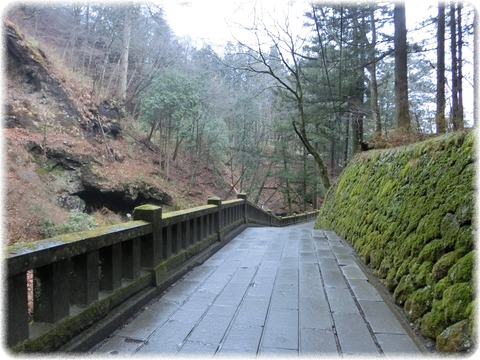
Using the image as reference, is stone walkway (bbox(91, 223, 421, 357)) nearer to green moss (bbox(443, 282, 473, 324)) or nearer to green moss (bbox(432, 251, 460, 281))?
green moss (bbox(443, 282, 473, 324))

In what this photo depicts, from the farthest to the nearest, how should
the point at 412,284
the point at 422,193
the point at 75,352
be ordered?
1. the point at 422,193
2. the point at 412,284
3. the point at 75,352

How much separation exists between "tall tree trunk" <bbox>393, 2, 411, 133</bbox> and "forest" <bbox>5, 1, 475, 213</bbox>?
68.2 inches

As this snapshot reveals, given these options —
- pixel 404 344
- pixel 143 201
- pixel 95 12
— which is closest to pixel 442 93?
pixel 404 344

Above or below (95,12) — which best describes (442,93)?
below

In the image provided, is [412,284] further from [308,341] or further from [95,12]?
[95,12]

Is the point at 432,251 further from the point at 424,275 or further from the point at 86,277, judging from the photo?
the point at 86,277

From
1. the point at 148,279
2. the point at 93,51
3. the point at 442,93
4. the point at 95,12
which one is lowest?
the point at 148,279

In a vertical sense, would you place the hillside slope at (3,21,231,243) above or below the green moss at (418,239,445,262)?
above

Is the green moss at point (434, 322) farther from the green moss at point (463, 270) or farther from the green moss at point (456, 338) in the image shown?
the green moss at point (463, 270)

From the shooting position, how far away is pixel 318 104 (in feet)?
50.9

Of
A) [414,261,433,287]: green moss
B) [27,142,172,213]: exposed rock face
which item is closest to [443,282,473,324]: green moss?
[414,261,433,287]: green moss

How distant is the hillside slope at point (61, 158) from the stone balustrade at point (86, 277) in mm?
6150

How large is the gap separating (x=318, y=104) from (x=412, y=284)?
13.8 metres

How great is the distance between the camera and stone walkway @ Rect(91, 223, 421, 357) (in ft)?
7.52
